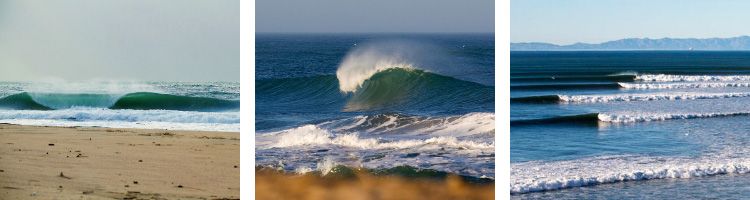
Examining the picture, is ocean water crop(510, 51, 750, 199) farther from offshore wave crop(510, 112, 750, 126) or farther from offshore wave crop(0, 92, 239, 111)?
offshore wave crop(0, 92, 239, 111)

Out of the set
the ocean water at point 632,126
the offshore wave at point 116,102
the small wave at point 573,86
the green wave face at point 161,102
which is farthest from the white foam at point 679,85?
the green wave face at point 161,102

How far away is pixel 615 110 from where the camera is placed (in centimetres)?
757

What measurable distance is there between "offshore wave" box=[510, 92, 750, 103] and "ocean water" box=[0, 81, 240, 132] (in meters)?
4.00

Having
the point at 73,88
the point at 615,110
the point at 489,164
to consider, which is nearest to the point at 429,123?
the point at 489,164

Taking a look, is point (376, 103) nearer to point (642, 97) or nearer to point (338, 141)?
point (338, 141)

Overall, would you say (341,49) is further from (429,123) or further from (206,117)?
(206,117)

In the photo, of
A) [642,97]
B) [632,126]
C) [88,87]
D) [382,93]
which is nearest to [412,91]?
[382,93]

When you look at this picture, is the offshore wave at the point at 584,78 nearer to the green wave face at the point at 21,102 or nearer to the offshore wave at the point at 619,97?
the offshore wave at the point at 619,97

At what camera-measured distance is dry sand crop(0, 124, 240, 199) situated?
521 centimetres

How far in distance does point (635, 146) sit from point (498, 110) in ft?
7.20

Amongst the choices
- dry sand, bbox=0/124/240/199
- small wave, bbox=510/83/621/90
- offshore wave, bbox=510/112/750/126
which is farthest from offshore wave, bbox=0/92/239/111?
small wave, bbox=510/83/621/90

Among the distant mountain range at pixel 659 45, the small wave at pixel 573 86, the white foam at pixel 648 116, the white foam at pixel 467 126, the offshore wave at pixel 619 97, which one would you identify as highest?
the distant mountain range at pixel 659 45

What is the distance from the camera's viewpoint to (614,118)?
7250mm

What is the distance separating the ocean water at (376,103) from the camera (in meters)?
4.78
